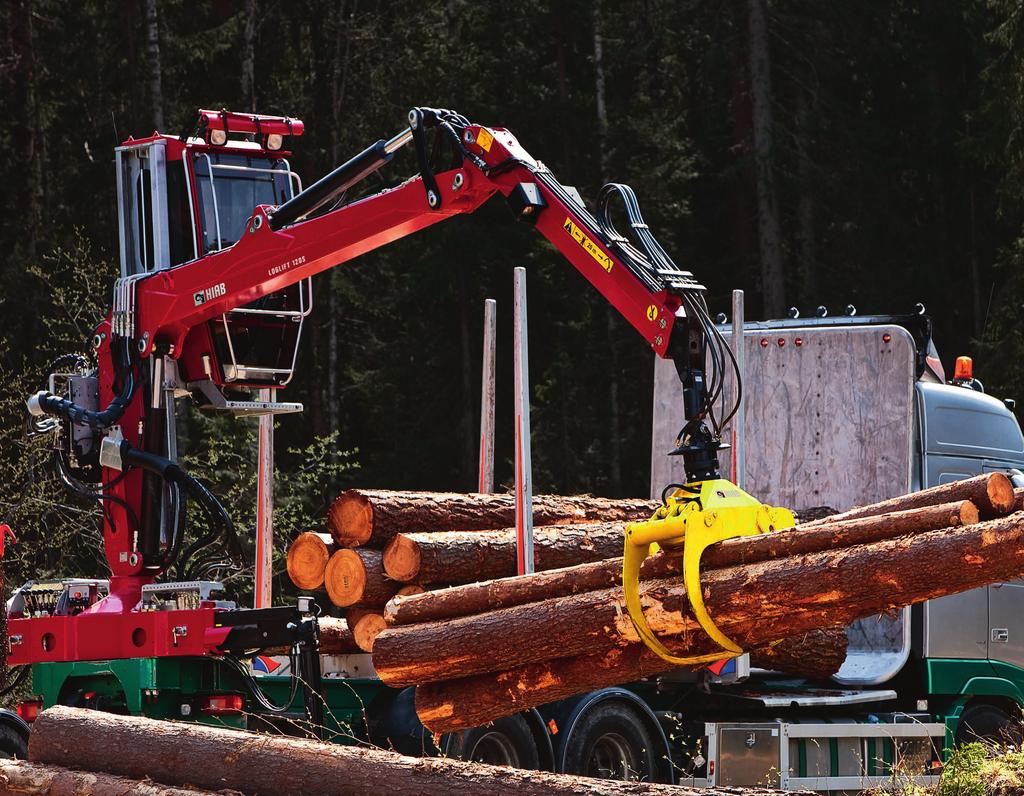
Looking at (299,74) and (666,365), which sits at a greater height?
(299,74)

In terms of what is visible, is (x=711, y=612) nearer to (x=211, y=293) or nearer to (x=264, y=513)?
(x=264, y=513)

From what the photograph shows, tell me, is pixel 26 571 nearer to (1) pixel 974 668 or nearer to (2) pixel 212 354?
(2) pixel 212 354

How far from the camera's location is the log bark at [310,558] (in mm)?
11148

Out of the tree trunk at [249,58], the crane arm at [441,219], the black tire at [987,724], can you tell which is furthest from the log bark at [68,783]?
the tree trunk at [249,58]

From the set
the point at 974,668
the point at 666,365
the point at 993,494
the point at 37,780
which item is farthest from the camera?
the point at 666,365

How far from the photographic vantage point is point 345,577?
10922mm

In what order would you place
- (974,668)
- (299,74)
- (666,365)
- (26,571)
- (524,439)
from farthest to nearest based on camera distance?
(299,74), (26,571), (666,365), (974,668), (524,439)

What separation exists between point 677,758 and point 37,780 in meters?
4.58

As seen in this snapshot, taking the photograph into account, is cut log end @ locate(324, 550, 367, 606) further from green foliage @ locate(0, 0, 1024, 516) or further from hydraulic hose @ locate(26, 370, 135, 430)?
green foliage @ locate(0, 0, 1024, 516)

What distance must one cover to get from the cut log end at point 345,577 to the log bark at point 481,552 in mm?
184

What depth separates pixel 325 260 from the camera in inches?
438

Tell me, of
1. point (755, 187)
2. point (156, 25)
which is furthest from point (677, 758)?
point (755, 187)

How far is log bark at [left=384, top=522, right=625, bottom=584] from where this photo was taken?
1077 centimetres

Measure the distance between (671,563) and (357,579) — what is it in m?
3.61
